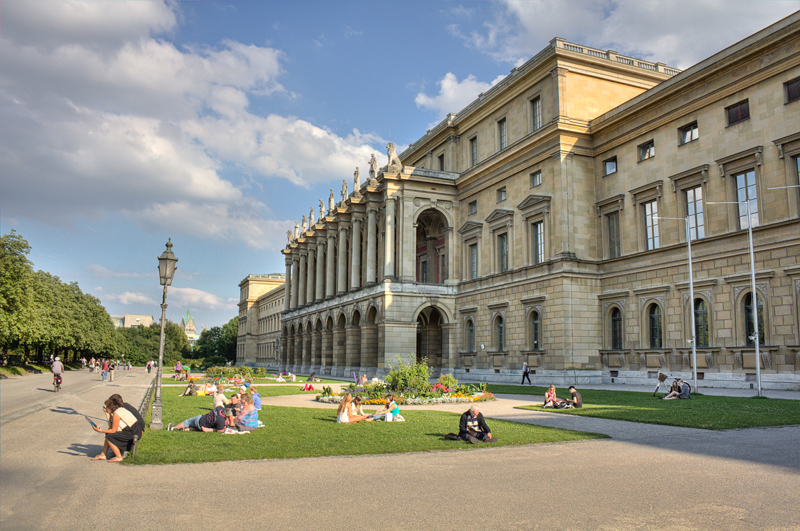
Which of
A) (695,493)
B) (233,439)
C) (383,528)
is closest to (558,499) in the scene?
(695,493)

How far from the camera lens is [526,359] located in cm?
4447

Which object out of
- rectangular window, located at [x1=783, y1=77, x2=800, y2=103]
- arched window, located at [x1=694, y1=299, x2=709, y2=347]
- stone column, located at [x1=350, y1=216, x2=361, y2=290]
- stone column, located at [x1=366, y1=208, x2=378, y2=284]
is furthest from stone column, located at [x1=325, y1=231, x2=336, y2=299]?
rectangular window, located at [x1=783, y1=77, x2=800, y2=103]

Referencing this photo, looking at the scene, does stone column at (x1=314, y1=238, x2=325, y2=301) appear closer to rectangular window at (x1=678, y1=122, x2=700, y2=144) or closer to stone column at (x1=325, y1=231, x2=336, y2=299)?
stone column at (x1=325, y1=231, x2=336, y2=299)

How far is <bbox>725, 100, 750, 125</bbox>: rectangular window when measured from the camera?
32.9 metres

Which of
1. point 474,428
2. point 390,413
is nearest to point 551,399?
point 390,413

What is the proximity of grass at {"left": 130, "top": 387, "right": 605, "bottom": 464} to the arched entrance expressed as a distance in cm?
3882

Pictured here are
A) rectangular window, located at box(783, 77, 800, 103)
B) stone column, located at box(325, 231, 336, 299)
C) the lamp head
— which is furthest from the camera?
stone column, located at box(325, 231, 336, 299)

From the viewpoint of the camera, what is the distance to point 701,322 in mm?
34344

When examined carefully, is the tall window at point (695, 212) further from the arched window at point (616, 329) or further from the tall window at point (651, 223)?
the arched window at point (616, 329)

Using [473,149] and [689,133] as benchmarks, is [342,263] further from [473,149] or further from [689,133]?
[689,133]

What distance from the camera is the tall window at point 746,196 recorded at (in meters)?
31.7

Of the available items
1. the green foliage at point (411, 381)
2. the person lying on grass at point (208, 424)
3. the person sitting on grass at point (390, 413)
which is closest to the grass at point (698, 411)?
the green foliage at point (411, 381)

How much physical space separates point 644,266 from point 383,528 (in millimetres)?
34397

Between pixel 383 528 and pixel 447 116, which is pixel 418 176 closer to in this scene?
pixel 447 116
